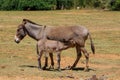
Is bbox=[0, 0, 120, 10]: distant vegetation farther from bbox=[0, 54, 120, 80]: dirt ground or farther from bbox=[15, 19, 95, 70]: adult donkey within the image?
bbox=[15, 19, 95, 70]: adult donkey

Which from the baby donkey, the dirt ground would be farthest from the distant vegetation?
the baby donkey

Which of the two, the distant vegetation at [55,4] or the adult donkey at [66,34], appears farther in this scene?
the distant vegetation at [55,4]

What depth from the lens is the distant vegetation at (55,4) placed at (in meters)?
61.2

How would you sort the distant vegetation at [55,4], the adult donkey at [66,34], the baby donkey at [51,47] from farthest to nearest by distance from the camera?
the distant vegetation at [55,4], the adult donkey at [66,34], the baby donkey at [51,47]

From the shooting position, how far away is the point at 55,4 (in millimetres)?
64688

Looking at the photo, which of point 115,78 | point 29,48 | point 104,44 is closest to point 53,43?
point 115,78

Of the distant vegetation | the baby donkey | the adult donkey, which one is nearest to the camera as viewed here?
the baby donkey

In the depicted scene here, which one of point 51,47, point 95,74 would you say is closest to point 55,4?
point 51,47

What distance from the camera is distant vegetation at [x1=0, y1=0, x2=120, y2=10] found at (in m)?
61.2

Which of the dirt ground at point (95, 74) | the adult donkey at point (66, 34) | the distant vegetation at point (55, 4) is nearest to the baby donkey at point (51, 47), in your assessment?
the adult donkey at point (66, 34)

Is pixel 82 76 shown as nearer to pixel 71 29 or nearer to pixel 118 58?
pixel 71 29

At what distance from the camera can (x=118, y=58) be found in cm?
1730

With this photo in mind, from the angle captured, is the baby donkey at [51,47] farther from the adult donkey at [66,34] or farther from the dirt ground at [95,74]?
the dirt ground at [95,74]

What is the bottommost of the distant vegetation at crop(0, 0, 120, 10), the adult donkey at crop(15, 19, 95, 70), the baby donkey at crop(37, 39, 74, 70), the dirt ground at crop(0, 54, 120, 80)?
the distant vegetation at crop(0, 0, 120, 10)
